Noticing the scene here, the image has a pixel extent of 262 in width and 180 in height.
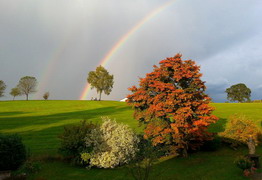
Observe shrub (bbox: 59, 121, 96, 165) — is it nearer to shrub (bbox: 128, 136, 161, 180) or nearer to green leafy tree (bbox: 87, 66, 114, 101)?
shrub (bbox: 128, 136, 161, 180)

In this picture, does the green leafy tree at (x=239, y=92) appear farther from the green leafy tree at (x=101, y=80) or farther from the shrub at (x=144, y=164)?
the shrub at (x=144, y=164)

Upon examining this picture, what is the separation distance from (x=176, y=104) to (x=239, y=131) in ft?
26.3

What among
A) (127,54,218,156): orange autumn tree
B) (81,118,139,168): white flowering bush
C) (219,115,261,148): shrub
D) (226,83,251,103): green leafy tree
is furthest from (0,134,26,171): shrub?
(226,83,251,103): green leafy tree

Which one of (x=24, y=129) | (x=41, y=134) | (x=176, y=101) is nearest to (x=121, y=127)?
(x=176, y=101)

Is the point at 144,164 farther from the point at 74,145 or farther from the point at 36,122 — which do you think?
the point at 36,122

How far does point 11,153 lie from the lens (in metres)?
15.1

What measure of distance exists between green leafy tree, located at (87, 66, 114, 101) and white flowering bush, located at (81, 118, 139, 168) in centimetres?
7202

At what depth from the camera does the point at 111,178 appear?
46.4 feet

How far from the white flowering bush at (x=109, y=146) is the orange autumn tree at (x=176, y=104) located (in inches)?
94.3

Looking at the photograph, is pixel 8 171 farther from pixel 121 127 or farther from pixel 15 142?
pixel 121 127

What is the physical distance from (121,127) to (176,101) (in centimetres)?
568

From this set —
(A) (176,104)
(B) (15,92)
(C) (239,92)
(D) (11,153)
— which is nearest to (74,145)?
(D) (11,153)

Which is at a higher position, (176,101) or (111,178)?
(176,101)

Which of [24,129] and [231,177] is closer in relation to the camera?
[231,177]
